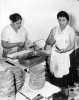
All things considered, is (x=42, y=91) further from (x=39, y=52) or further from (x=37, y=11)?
(x=37, y=11)

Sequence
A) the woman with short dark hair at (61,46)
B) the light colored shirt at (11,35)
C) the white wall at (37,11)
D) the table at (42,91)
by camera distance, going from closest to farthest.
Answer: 1. the table at (42,91)
2. the woman with short dark hair at (61,46)
3. the light colored shirt at (11,35)
4. the white wall at (37,11)

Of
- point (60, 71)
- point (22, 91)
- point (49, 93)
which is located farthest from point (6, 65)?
→ point (60, 71)

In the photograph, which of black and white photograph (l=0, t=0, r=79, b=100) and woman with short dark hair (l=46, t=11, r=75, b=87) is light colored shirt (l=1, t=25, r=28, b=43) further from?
woman with short dark hair (l=46, t=11, r=75, b=87)

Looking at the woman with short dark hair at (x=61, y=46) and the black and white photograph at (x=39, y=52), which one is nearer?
the black and white photograph at (x=39, y=52)

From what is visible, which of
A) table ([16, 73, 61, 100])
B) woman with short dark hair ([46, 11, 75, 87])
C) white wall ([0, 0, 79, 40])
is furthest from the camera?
white wall ([0, 0, 79, 40])

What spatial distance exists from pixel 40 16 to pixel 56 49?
125 cm

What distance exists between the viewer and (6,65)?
1.85 metres

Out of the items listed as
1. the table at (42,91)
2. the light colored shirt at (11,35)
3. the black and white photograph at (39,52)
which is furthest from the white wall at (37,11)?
the table at (42,91)

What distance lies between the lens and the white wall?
352 centimetres

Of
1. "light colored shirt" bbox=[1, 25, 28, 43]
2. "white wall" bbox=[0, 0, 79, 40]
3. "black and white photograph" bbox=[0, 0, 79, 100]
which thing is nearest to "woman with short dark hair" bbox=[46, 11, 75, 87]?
"black and white photograph" bbox=[0, 0, 79, 100]

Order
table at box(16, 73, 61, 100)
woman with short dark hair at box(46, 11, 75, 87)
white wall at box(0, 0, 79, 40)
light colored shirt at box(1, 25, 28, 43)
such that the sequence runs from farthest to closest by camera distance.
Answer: white wall at box(0, 0, 79, 40) < light colored shirt at box(1, 25, 28, 43) < woman with short dark hair at box(46, 11, 75, 87) < table at box(16, 73, 61, 100)

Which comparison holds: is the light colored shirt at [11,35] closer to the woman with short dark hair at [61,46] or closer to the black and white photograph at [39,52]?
the black and white photograph at [39,52]

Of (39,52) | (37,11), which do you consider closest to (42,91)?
(39,52)

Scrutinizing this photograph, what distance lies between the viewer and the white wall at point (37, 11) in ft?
11.5
